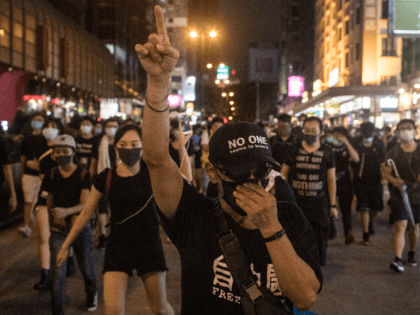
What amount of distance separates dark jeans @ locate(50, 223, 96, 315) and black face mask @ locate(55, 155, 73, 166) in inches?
31.4

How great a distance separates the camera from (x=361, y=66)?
4125cm

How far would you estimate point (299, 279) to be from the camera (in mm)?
1979

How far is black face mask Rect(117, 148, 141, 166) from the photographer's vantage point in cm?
432

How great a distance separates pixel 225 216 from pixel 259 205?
36 cm

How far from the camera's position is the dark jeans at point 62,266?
449 cm

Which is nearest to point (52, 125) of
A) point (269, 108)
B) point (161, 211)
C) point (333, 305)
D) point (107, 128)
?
point (107, 128)

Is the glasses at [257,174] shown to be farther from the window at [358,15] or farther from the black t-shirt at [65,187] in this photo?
the window at [358,15]

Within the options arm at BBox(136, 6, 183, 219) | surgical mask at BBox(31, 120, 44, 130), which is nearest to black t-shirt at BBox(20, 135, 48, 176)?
surgical mask at BBox(31, 120, 44, 130)

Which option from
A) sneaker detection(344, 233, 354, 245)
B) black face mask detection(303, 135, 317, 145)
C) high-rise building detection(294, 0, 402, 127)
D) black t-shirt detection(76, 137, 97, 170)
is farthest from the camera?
high-rise building detection(294, 0, 402, 127)

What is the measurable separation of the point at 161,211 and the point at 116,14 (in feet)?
218

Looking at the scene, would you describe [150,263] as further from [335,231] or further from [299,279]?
[335,231]

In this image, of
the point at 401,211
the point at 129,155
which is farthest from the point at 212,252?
the point at 401,211

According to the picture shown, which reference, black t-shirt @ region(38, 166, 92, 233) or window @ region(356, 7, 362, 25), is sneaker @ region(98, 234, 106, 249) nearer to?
black t-shirt @ region(38, 166, 92, 233)

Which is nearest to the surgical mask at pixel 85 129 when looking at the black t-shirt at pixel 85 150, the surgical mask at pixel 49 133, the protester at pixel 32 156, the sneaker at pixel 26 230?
the black t-shirt at pixel 85 150
